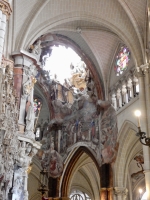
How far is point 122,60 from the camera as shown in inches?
614

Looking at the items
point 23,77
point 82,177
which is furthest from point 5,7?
point 82,177

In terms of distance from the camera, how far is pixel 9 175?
7.69 meters

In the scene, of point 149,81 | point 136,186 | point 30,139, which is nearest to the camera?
point 30,139

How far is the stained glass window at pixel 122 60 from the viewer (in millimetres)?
15273

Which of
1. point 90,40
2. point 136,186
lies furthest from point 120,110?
point 136,186

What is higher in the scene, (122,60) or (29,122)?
(122,60)

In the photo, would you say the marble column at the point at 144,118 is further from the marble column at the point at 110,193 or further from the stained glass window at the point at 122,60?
the marble column at the point at 110,193

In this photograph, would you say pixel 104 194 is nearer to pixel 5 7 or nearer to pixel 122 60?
pixel 122 60

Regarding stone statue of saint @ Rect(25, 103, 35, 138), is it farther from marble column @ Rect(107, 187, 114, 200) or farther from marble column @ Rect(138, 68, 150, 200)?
marble column @ Rect(107, 187, 114, 200)

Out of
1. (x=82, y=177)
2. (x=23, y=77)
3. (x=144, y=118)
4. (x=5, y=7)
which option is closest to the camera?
(x=5, y=7)

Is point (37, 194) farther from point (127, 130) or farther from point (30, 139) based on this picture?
point (30, 139)

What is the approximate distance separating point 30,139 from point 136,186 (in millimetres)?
10269

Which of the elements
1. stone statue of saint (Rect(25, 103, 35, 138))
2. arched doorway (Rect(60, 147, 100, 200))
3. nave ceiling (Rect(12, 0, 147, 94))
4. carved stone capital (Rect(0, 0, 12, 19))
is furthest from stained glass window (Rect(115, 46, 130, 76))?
carved stone capital (Rect(0, 0, 12, 19))

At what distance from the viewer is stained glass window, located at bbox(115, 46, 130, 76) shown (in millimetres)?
15273
